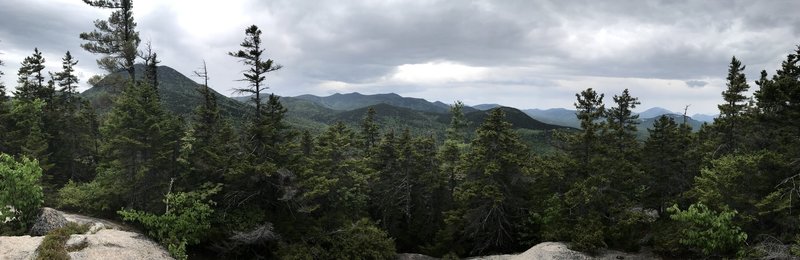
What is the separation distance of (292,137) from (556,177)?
19.2m

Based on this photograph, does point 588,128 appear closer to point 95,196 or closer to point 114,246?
point 114,246

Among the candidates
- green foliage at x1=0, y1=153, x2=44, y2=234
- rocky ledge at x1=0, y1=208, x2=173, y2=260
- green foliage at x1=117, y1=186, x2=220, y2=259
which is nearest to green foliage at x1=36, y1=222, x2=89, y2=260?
rocky ledge at x1=0, y1=208, x2=173, y2=260

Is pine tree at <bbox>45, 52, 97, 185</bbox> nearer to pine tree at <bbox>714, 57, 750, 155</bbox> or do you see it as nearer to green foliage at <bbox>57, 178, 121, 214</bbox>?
green foliage at <bbox>57, 178, 121, 214</bbox>

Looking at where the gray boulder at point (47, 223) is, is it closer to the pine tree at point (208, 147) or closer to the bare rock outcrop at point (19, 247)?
the bare rock outcrop at point (19, 247)

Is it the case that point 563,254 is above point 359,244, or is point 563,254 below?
above

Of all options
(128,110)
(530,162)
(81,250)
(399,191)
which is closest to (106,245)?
(81,250)

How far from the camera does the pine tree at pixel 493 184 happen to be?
1107 inches

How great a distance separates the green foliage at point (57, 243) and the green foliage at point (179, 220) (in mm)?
2190

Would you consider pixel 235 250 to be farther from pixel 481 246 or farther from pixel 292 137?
pixel 481 246

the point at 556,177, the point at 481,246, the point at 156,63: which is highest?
the point at 156,63

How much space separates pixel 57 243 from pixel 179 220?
217 inches

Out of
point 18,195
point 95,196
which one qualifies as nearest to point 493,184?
point 95,196

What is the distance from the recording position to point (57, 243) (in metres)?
17.9

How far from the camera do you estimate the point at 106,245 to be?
19234 mm
